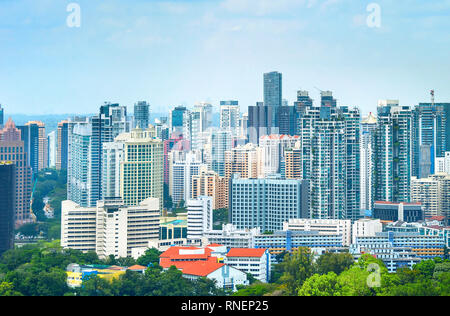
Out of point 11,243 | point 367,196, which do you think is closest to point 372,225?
point 367,196

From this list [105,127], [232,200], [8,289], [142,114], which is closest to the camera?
[8,289]

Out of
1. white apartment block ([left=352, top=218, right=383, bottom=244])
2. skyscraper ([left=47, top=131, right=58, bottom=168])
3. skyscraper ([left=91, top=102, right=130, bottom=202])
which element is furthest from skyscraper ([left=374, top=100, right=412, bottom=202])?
skyscraper ([left=47, top=131, right=58, bottom=168])

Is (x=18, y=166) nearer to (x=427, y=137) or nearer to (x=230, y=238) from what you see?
(x=230, y=238)

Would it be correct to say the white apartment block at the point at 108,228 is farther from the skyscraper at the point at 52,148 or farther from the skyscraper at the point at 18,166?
the skyscraper at the point at 52,148


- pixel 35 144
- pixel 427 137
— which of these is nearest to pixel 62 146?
pixel 35 144

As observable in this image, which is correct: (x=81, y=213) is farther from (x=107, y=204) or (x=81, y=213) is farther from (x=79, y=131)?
(x=79, y=131)
